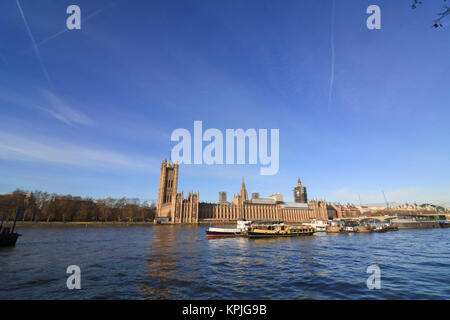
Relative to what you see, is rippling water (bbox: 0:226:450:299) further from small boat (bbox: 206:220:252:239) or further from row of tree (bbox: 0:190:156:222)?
row of tree (bbox: 0:190:156:222)

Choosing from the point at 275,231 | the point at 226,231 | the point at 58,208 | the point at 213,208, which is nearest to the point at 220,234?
the point at 226,231

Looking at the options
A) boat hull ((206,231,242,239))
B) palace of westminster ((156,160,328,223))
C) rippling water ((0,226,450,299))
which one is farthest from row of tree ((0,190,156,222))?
rippling water ((0,226,450,299))

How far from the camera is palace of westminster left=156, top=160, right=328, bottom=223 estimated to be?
431ft

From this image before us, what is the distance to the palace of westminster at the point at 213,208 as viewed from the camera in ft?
431

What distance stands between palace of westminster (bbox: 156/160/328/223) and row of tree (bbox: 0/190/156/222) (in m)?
22.7

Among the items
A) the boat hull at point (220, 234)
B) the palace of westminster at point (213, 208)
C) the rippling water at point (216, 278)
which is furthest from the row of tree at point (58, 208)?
the rippling water at point (216, 278)

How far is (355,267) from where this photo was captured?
21062 mm

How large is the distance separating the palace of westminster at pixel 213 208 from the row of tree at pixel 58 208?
22731 mm

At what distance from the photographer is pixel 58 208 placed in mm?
95000

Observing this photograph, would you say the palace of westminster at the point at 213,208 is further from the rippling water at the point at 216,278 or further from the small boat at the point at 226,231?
the rippling water at the point at 216,278

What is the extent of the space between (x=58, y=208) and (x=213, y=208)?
3512 inches
